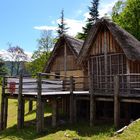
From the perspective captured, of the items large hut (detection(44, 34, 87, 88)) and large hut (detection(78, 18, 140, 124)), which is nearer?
large hut (detection(78, 18, 140, 124))

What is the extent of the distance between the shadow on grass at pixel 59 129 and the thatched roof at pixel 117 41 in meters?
5.09

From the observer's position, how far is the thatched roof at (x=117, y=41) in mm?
21281

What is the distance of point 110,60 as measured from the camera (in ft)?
77.6

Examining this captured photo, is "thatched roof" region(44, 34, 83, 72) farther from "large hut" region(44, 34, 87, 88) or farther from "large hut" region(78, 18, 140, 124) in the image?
"large hut" region(78, 18, 140, 124)

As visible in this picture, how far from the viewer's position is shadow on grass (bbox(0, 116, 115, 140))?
18000mm

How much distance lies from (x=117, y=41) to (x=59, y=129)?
7.18 metres

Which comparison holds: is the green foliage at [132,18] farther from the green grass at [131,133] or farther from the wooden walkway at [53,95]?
the green grass at [131,133]

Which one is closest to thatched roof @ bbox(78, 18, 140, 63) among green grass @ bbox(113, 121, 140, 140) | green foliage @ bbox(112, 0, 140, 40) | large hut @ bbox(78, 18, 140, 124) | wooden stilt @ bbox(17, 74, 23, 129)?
large hut @ bbox(78, 18, 140, 124)

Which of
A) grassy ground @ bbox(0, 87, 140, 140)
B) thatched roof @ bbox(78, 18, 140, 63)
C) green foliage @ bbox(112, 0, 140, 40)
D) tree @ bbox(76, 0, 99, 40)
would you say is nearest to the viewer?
grassy ground @ bbox(0, 87, 140, 140)

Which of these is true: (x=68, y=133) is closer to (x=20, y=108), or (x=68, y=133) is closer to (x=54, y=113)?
(x=54, y=113)

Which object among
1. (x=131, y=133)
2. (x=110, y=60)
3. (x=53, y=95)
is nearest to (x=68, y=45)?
(x=110, y=60)

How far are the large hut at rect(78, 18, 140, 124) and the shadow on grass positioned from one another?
1044 millimetres

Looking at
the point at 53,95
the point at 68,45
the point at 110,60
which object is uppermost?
the point at 68,45

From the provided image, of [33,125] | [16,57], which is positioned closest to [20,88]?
[33,125]
